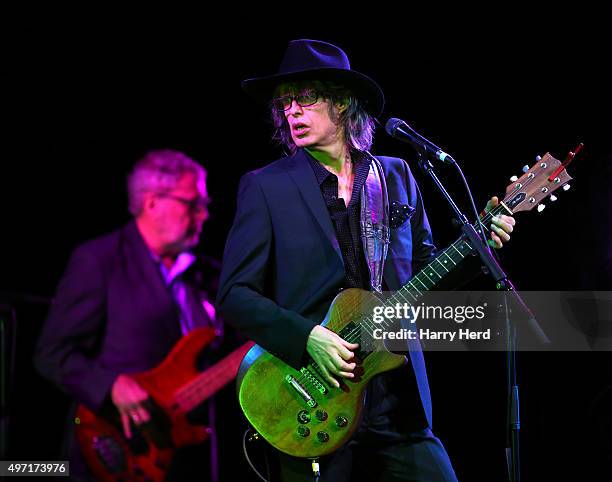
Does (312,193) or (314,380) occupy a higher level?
(312,193)

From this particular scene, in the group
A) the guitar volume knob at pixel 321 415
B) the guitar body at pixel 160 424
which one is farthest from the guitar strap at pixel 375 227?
the guitar body at pixel 160 424

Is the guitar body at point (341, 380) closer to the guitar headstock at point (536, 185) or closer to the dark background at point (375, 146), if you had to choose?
the guitar headstock at point (536, 185)

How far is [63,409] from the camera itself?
5789 millimetres

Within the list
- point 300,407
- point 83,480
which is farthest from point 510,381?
point 83,480

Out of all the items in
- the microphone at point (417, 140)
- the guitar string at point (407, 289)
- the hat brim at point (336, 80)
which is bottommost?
the guitar string at point (407, 289)

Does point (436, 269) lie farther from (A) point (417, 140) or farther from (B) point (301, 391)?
(B) point (301, 391)

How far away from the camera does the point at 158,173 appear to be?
5.26m

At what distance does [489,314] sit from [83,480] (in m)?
2.84

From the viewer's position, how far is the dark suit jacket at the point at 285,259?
285cm

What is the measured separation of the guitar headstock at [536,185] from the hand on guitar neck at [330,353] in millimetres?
796

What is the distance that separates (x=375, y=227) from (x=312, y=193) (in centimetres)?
28

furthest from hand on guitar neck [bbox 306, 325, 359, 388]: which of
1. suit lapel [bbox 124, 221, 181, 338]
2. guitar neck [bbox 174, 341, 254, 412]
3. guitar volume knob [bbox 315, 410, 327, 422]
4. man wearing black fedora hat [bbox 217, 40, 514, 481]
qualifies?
suit lapel [bbox 124, 221, 181, 338]

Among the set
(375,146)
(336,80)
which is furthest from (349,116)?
(375,146)

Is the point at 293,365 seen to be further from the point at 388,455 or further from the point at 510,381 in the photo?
the point at 510,381
